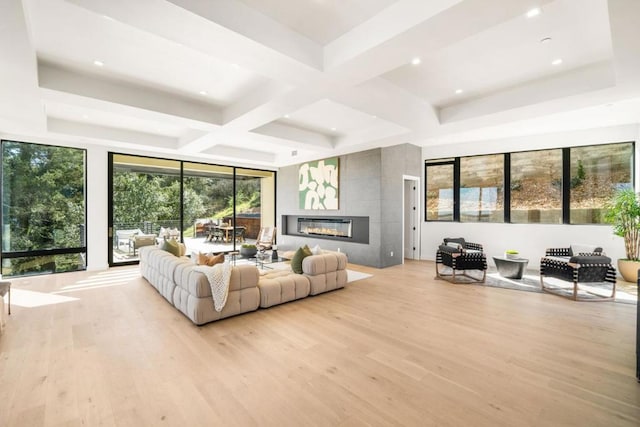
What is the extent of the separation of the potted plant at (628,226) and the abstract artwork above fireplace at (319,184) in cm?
560

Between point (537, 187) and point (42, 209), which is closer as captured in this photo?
point (42, 209)

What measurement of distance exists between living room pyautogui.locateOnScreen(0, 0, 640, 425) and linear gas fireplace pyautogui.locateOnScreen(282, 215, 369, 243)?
5.89 ft

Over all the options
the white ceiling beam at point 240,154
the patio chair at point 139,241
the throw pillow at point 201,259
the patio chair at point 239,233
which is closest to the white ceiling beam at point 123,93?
the throw pillow at point 201,259

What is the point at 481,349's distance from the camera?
9.30 feet

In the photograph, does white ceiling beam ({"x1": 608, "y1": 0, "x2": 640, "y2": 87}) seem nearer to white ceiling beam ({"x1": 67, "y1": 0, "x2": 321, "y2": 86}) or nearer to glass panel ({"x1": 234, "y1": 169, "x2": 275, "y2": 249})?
white ceiling beam ({"x1": 67, "y1": 0, "x2": 321, "y2": 86})

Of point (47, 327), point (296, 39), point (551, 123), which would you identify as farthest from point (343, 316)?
point (551, 123)

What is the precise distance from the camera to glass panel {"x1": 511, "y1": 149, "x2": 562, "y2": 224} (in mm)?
6406

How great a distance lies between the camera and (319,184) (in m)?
8.24

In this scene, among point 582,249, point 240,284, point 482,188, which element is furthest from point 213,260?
point 582,249

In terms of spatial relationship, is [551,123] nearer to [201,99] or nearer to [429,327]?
[429,327]

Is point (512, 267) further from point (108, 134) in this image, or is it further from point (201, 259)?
point (108, 134)

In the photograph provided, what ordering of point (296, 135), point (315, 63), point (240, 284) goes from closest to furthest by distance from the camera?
point (315, 63) → point (240, 284) → point (296, 135)

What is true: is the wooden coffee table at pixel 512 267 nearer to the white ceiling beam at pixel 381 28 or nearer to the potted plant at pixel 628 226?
the potted plant at pixel 628 226

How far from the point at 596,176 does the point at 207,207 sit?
940cm
